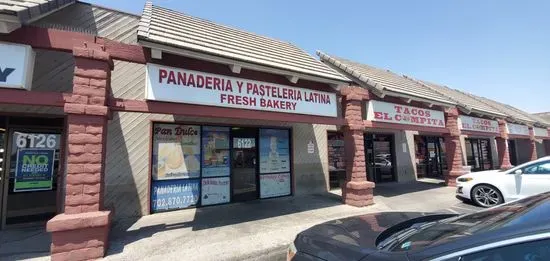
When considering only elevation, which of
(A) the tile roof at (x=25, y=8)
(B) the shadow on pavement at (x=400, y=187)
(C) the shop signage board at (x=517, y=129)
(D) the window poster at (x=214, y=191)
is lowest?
(B) the shadow on pavement at (x=400, y=187)

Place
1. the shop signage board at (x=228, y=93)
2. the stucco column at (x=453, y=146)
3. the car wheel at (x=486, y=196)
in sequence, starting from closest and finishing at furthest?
the shop signage board at (x=228, y=93), the car wheel at (x=486, y=196), the stucco column at (x=453, y=146)

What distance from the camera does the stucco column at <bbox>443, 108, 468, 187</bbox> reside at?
41.7 ft

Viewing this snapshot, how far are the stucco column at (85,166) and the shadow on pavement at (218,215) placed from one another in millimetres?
551

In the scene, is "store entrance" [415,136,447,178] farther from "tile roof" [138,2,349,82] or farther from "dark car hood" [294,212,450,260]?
"dark car hood" [294,212,450,260]

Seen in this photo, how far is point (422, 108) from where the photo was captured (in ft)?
37.7

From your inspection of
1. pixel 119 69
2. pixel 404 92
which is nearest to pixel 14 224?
pixel 119 69

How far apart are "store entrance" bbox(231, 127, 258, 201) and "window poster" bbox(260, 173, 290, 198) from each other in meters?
0.26

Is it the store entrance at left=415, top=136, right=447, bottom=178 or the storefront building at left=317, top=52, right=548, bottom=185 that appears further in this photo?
the store entrance at left=415, top=136, right=447, bottom=178

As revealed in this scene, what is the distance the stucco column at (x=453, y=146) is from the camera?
12695 millimetres

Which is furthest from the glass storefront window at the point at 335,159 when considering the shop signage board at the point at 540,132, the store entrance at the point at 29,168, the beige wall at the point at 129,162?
the shop signage board at the point at 540,132

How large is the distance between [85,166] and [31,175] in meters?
3.32

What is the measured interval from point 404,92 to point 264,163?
18.7 feet

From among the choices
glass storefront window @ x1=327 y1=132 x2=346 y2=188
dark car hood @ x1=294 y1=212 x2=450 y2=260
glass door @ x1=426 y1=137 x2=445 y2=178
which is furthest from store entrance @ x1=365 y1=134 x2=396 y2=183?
dark car hood @ x1=294 y1=212 x2=450 y2=260

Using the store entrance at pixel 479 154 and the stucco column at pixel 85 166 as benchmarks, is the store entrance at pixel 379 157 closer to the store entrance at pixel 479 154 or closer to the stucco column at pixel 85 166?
the store entrance at pixel 479 154
